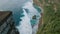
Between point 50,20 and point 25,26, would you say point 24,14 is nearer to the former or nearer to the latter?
point 25,26

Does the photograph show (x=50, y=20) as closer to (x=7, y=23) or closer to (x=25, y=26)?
(x=25, y=26)

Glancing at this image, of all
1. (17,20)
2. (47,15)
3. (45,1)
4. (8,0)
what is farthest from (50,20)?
(8,0)

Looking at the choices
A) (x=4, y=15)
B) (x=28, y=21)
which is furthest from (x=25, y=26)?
(x=4, y=15)

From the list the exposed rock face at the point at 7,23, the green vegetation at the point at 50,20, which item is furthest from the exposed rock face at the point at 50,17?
the exposed rock face at the point at 7,23

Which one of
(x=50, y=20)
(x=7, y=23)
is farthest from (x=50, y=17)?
(x=7, y=23)

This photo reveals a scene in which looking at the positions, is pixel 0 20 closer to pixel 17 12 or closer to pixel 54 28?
pixel 17 12

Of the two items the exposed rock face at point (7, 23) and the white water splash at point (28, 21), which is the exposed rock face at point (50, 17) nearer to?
the white water splash at point (28, 21)
